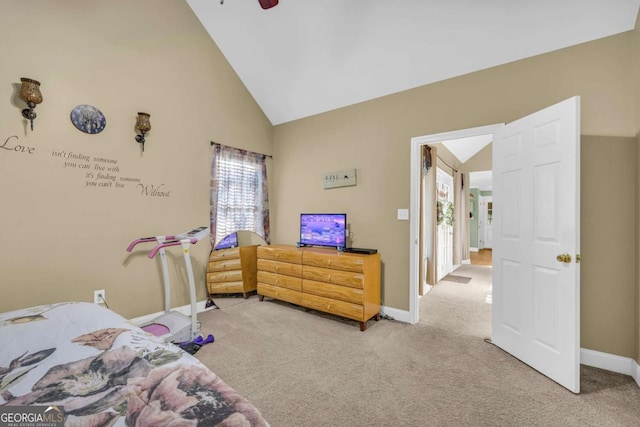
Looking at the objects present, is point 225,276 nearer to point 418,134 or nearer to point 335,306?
point 335,306

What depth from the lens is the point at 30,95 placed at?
215cm

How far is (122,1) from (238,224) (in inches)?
108

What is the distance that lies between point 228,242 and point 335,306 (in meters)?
1.84

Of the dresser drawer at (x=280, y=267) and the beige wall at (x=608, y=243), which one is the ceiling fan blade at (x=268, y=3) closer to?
the dresser drawer at (x=280, y=267)

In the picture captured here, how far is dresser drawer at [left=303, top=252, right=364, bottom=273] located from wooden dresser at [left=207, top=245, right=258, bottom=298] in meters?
1.09

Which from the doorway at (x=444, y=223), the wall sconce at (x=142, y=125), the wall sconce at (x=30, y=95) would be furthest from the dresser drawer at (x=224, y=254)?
the doorway at (x=444, y=223)

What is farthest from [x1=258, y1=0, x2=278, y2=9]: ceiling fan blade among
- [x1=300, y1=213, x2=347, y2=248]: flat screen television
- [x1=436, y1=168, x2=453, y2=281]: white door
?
[x1=436, y1=168, x2=453, y2=281]: white door

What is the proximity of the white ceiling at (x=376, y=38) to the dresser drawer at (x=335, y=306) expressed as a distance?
8.25 feet

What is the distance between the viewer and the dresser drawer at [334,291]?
113 inches

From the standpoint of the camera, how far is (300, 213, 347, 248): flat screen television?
3385mm

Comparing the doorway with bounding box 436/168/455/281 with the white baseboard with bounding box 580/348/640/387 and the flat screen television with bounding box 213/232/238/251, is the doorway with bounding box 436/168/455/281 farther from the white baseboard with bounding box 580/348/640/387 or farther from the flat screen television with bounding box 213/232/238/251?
the flat screen television with bounding box 213/232/238/251

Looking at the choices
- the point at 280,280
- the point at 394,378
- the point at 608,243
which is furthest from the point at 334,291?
the point at 608,243

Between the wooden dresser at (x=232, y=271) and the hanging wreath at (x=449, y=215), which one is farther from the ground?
the hanging wreath at (x=449, y=215)

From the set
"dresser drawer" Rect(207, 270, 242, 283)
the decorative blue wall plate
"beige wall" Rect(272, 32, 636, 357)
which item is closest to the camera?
"beige wall" Rect(272, 32, 636, 357)
